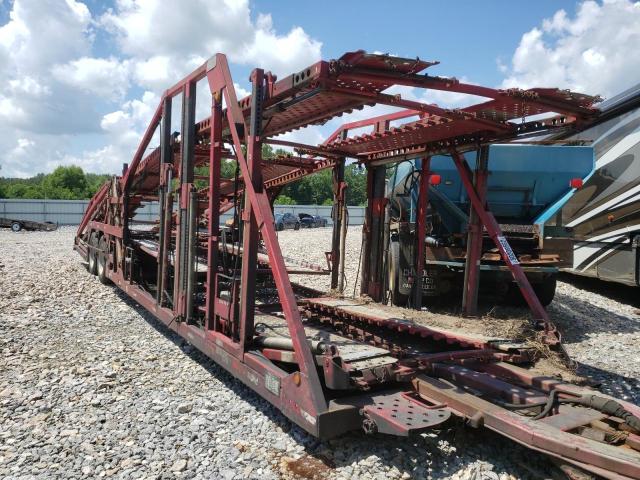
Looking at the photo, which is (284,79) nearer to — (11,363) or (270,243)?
(270,243)

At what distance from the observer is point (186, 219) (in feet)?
17.7

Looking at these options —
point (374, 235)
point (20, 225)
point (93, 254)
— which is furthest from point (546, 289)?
point (20, 225)

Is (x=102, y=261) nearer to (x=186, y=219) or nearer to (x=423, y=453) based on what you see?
(x=186, y=219)

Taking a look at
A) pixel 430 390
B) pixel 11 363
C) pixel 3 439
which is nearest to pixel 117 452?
pixel 3 439

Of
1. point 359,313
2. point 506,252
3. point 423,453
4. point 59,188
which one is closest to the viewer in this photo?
point 423,453

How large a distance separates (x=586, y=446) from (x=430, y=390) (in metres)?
1.12

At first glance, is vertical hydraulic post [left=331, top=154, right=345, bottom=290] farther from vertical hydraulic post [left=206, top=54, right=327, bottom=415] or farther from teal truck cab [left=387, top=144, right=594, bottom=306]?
vertical hydraulic post [left=206, top=54, right=327, bottom=415]

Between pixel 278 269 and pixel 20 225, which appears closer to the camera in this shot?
pixel 278 269

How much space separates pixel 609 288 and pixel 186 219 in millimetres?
9621

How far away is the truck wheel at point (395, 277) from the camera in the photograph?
7594mm

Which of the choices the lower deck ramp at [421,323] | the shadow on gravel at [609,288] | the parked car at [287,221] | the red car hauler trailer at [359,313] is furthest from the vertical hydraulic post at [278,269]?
the parked car at [287,221]

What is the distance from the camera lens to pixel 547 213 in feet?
25.9

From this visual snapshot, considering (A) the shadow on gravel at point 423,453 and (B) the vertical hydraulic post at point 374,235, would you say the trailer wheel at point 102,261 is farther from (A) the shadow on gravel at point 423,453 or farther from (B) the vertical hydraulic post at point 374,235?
(A) the shadow on gravel at point 423,453

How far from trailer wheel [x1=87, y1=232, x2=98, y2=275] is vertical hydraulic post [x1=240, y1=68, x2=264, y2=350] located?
7.13 metres
